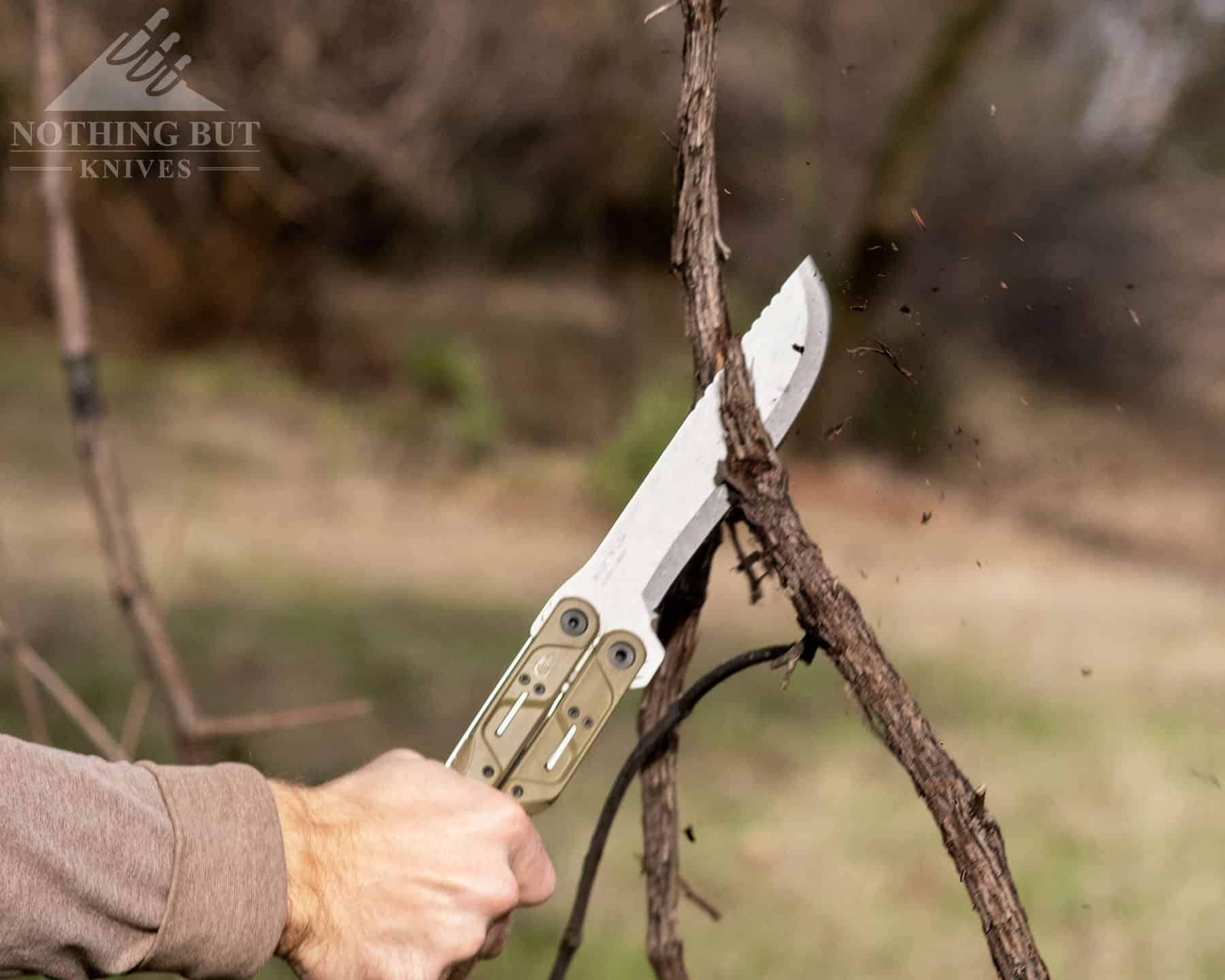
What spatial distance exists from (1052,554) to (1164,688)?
658 millimetres

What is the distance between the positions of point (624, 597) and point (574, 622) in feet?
0.10

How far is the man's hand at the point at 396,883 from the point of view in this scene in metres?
0.57

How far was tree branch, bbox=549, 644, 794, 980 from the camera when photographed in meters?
0.60

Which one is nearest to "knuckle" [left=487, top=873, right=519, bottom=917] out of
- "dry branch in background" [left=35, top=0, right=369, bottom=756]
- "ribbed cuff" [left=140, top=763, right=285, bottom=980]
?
"ribbed cuff" [left=140, top=763, right=285, bottom=980]

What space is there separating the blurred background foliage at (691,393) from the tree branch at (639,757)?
10 cm

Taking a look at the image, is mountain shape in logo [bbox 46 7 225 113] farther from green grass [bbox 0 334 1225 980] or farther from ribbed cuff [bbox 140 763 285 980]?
ribbed cuff [bbox 140 763 285 980]

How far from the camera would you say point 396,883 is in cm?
57

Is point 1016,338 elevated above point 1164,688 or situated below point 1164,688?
above

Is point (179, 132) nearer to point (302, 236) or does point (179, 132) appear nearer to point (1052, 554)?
point (302, 236)

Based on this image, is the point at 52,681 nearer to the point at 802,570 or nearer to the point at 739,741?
the point at 802,570

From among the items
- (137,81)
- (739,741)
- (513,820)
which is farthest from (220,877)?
(137,81)

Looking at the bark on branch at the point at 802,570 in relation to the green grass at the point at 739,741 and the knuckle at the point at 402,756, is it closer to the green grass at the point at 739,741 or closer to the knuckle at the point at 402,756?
the green grass at the point at 739,741

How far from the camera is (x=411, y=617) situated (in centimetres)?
322

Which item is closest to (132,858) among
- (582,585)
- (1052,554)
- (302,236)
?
(582,585)
